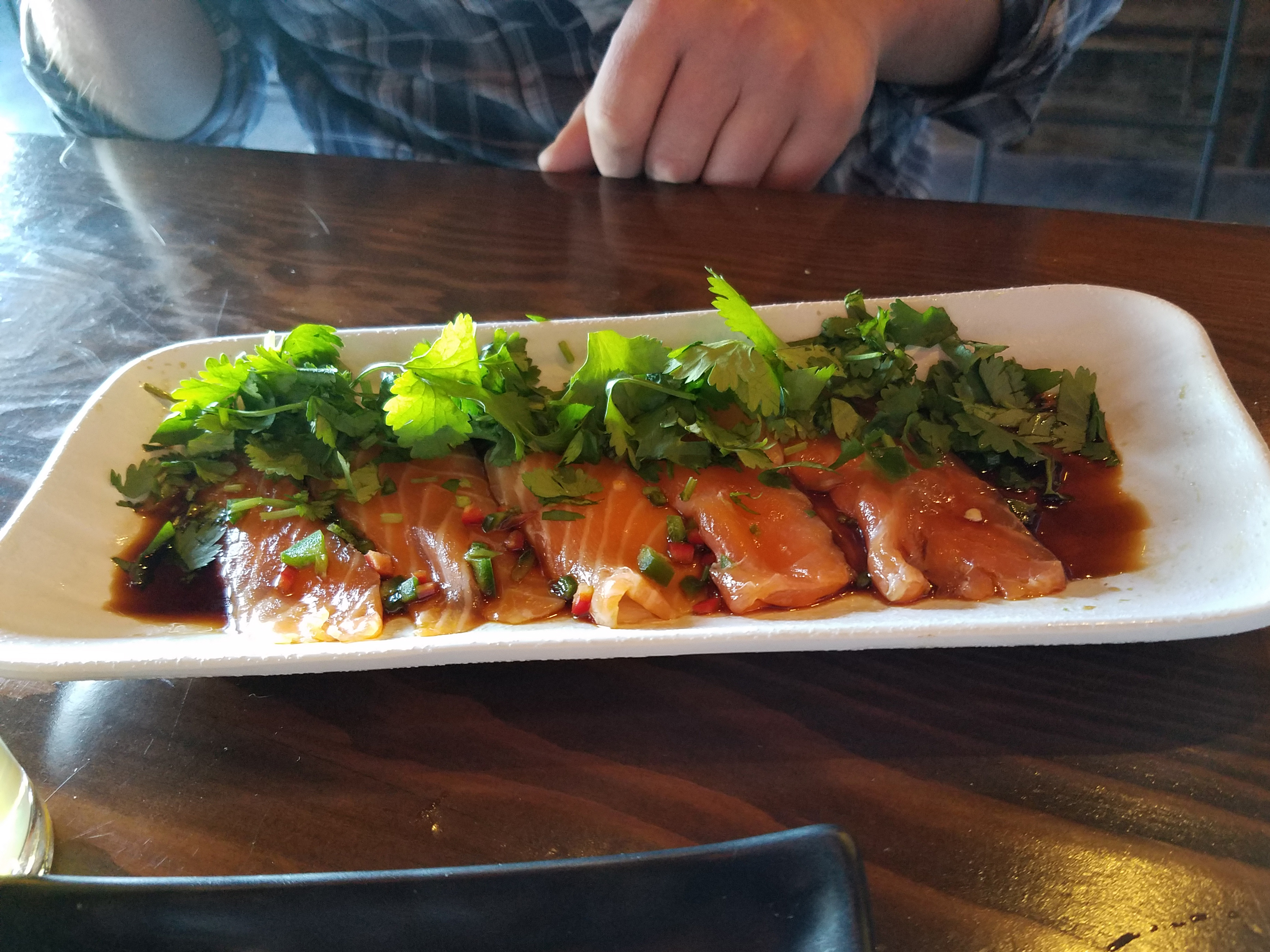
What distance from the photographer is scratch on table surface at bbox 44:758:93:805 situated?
4.06 ft

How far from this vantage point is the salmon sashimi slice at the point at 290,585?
1425 mm

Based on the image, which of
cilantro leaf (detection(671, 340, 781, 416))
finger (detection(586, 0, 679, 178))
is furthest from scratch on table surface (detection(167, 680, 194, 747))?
finger (detection(586, 0, 679, 178))

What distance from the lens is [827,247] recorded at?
2.49 metres

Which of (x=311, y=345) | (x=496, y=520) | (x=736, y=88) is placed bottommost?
(x=496, y=520)

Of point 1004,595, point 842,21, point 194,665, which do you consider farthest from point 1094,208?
point 194,665

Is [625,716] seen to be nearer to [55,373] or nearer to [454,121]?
[55,373]

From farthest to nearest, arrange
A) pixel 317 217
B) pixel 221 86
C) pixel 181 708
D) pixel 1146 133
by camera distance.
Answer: pixel 1146 133, pixel 221 86, pixel 317 217, pixel 181 708

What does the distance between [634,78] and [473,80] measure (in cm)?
95

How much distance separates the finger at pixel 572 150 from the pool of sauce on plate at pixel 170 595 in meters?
1.90

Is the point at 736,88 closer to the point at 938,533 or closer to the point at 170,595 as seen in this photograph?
the point at 938,533

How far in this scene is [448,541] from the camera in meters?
1.56

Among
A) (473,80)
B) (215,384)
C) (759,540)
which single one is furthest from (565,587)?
(473,80)

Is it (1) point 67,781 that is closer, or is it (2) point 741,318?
(1) point 67,781

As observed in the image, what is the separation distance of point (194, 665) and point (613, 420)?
80 cm
